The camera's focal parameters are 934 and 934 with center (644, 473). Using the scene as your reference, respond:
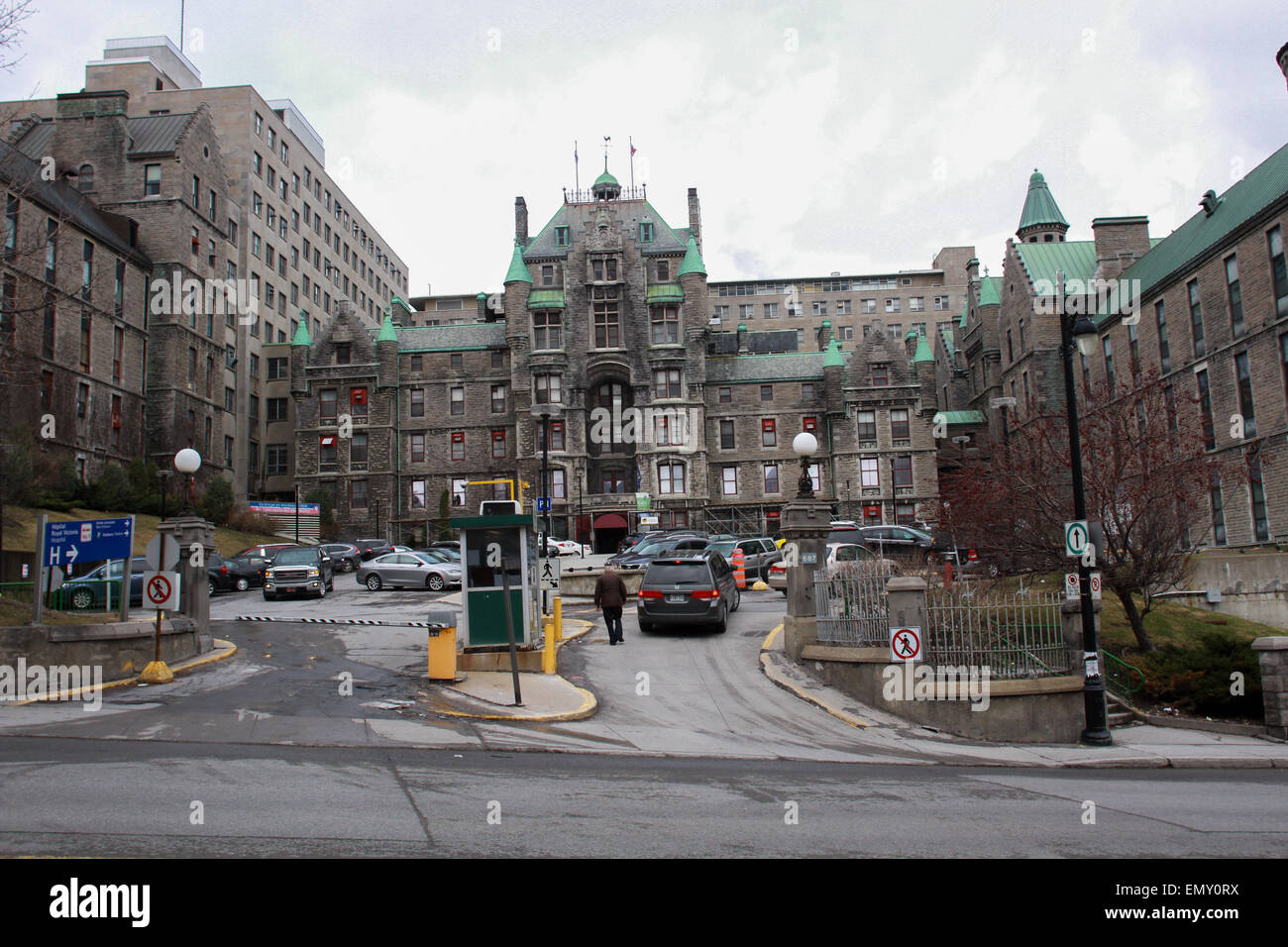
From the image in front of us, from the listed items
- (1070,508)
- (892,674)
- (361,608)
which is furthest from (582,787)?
(361,608)

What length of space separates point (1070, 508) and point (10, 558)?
32185 mm

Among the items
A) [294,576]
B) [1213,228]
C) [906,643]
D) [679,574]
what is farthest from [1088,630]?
[1213,228]

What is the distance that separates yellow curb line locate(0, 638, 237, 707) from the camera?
14328 mm

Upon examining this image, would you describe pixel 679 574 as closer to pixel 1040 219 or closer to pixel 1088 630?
pixel 1088 630

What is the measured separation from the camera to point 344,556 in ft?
141

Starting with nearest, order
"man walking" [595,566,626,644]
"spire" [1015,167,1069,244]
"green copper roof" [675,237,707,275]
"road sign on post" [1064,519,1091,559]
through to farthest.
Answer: "road sign on post" [1064,519,1091,559] → "man walking" [595,566,626,644] → "green copper roof" [675,237,707,275] → "spire" [1015,167,1069,244]

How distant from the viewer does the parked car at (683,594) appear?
21984 mm

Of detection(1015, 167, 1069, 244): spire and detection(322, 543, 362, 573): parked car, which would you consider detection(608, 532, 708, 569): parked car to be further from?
detection(1015, 167, 1069, 244): spire

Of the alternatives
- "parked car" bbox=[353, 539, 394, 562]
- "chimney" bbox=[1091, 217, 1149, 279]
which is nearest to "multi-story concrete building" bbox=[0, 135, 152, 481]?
"parked car" bbox=[353, 539, 394, 562]

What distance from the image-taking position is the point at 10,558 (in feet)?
102

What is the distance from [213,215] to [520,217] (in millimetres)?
21532

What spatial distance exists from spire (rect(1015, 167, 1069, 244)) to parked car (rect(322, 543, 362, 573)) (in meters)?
51.1

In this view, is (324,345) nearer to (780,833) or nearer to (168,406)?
(168,406)

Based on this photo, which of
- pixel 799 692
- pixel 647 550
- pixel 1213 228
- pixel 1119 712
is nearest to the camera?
pixel 1119 712
